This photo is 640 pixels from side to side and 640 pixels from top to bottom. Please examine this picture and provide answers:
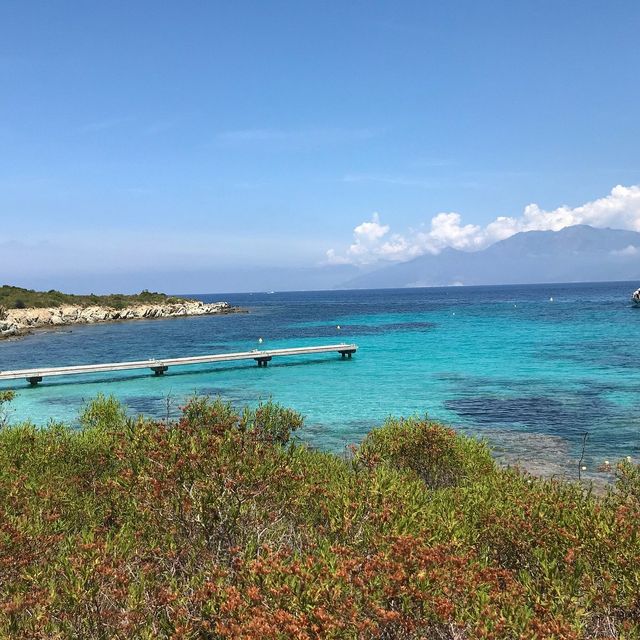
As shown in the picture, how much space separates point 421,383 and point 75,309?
94.0m

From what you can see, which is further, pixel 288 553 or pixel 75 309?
pixel 75 309

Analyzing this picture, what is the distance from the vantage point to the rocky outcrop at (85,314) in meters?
100

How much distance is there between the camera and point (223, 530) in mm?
10461

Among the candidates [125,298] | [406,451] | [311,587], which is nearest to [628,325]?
[406,451]

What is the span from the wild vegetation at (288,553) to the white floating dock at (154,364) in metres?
36.3

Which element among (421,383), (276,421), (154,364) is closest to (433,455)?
(276,421)

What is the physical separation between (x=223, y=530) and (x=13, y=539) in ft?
12.1

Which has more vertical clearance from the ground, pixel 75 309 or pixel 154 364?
pixel 75 309

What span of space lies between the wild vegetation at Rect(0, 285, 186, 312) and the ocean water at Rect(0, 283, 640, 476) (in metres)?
27.4

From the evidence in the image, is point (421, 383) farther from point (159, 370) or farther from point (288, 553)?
point (288, 553)

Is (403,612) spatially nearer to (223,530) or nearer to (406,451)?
(223,530)

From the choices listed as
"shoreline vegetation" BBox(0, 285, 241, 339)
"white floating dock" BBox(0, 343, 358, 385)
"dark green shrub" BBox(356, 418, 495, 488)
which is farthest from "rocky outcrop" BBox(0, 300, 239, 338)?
"dark green shrub" BBox(356, 418, 495, 488)

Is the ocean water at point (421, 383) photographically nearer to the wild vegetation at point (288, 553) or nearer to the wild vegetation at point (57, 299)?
the wild vegetation at point (288, 553)

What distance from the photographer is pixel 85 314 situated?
11625 centimetres
